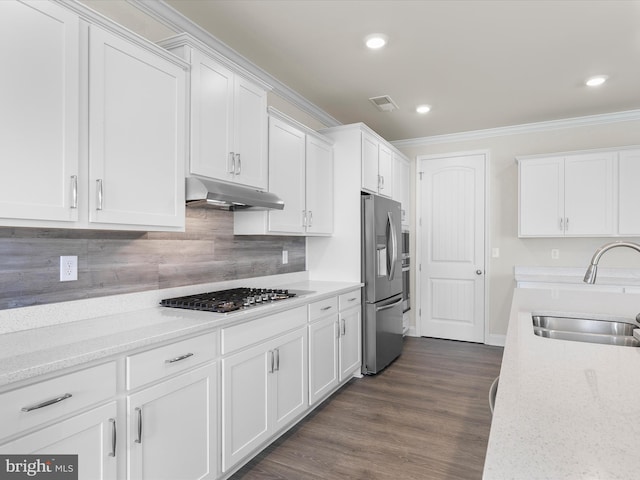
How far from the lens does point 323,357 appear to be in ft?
9.81

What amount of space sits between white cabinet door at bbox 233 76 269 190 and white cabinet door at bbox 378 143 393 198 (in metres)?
1.79

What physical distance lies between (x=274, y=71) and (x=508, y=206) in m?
3.28

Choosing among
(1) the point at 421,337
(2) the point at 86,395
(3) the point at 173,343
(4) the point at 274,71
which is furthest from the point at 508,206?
(2) the point at 86,395

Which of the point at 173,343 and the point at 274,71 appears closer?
the point at 173,343

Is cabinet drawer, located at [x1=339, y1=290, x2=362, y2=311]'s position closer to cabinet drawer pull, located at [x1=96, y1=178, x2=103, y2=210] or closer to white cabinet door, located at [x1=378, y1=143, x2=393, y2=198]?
white cabinet door, located at [x1=378, y1=143, x2=393, y2=198]

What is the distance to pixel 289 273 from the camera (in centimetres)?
366

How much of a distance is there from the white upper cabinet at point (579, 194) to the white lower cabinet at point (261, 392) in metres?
3.15

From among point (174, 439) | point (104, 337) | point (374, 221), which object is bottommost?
point (174, 439)

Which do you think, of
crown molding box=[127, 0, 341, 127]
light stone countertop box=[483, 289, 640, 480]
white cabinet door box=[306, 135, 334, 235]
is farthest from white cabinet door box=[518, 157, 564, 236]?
light stone countertop box=[483, 289, 640, 480]

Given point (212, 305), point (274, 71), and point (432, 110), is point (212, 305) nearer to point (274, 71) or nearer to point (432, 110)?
point (274, 71)

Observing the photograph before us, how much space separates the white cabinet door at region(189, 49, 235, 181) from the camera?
2.17m

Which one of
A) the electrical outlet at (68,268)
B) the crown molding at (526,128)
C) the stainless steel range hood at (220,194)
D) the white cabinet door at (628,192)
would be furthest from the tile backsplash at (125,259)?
the white cabinet door at (628,192)

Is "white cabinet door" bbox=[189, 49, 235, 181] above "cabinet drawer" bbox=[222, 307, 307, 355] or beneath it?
above

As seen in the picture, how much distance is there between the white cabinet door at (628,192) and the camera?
3891mm
